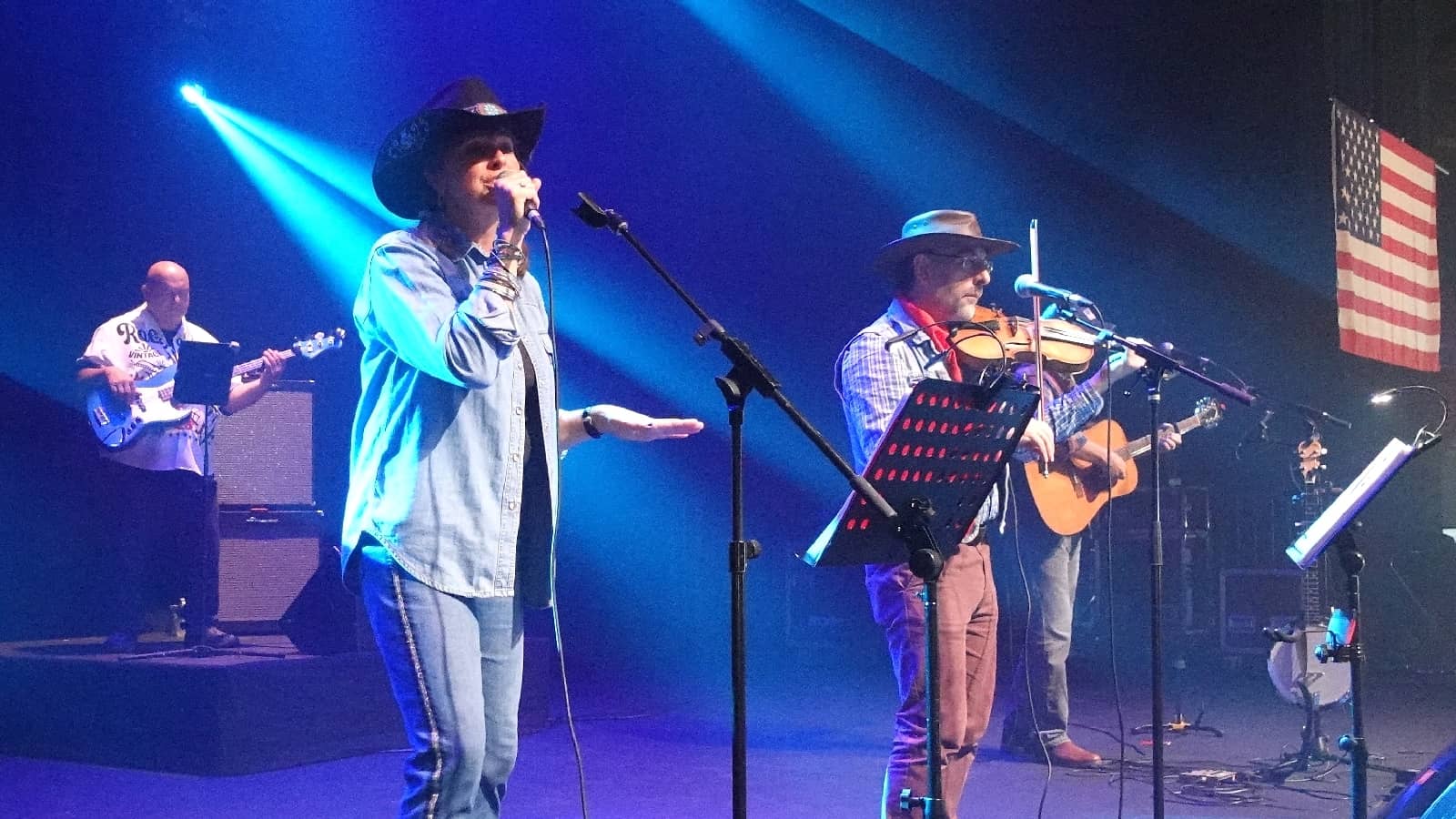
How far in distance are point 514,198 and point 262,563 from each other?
5.17m

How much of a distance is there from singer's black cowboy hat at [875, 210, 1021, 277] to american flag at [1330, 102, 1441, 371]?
6142 mm

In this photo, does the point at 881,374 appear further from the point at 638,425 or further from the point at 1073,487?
the point at 1073,487

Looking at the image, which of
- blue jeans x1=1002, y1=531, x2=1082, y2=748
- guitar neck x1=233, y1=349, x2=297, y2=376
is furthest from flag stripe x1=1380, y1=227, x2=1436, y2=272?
guitar neck x1=233, y1=349, x2=297, y2=376

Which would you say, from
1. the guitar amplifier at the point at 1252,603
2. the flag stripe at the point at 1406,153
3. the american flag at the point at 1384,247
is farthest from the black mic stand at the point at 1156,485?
the flag stripe at the point at 1406,153

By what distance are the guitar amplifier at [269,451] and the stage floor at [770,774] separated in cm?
170

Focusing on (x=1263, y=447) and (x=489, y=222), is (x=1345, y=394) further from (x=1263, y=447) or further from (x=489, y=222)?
(x=489, y=222)

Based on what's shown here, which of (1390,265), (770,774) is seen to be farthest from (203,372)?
(1390,265)

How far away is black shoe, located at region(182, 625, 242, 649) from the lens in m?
6.62

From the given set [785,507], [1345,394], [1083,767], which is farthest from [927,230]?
[1345,394]

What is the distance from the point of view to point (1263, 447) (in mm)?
9766

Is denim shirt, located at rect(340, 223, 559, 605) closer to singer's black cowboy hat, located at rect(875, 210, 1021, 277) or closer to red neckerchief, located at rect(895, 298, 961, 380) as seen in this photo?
red neckerchief, located at rect(895, 298, 961, 380)

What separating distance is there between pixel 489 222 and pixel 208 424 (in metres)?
4.47

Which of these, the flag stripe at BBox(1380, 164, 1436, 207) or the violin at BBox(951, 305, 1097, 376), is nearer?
the violin at BBox(951, 305, 1097, 376)

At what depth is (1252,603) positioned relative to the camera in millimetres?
9031
